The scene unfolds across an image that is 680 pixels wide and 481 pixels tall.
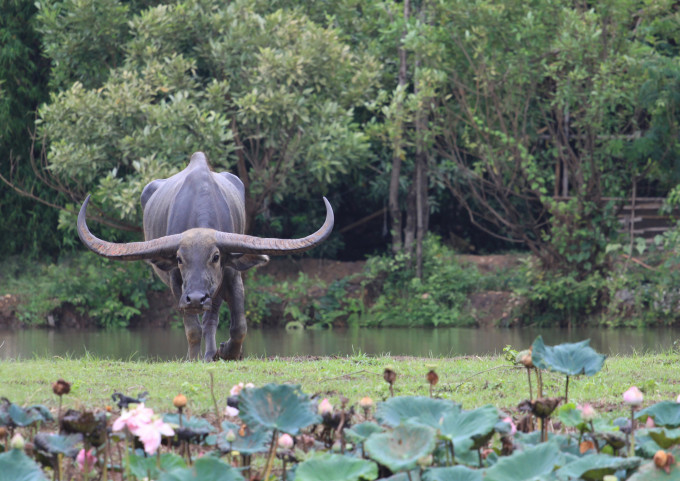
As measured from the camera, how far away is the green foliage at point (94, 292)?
573 inches

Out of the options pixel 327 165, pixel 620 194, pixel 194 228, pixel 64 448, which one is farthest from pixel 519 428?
pixel 620 194

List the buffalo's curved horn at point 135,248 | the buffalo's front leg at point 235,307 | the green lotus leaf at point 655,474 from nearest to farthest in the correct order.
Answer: the green lotus leaf at point 655,474 → the buffalo's curved horn at point 135,248 → the buffalo's front leg at point 235,307

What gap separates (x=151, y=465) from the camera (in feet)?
10.3

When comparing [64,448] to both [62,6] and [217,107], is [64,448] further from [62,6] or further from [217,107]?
[62,6]

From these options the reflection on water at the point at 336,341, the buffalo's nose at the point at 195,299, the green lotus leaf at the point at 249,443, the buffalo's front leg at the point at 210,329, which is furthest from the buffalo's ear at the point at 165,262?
the green lotus leaf at the point at 249,443

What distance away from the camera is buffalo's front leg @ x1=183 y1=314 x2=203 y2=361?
7.83 meters

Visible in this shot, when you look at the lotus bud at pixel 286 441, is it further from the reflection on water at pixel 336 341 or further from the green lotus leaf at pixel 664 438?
the reflection on water at pixel 336 341

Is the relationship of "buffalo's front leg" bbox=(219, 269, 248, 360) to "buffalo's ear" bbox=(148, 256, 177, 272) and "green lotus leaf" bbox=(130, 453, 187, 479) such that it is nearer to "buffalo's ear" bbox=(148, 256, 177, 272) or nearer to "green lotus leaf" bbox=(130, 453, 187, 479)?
"buffalo's ear" bbox=(148, 256, 177, 272)

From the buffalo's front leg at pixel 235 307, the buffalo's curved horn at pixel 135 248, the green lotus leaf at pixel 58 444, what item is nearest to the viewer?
the green lotus leaf at pixel 58 444

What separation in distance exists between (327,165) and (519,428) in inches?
393

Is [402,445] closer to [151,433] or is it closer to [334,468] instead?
[334,468]

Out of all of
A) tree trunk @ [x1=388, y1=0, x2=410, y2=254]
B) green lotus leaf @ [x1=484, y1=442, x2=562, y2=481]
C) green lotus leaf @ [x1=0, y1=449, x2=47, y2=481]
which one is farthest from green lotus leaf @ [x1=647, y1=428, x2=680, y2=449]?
tree trunk @ [x1=388, y1=0, x2=410, y2=254]

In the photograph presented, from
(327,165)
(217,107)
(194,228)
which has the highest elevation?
(217,107)

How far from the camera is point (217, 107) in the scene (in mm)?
13641
